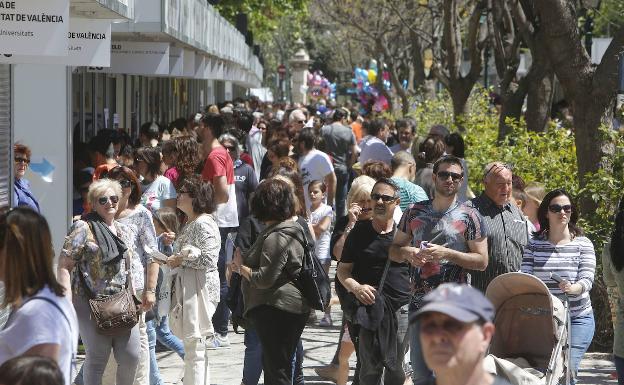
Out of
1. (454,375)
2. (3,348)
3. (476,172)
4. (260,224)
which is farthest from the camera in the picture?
(476,172)

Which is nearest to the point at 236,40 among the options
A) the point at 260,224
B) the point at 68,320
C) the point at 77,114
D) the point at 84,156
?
the point at 77,114

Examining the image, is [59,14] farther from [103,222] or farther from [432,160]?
[432,160]

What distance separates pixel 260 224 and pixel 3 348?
14.1ft

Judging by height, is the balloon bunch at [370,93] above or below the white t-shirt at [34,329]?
above

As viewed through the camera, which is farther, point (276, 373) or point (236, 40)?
point (236, 40)

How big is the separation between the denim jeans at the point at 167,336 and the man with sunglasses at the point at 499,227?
110 inches

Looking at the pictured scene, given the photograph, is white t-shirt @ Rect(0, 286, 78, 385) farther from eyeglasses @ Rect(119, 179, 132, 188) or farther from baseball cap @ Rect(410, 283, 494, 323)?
eyeglasses @ Rect(119, 179, 132, 188)

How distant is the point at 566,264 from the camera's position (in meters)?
8.14

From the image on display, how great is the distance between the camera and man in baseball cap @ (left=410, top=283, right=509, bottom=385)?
3.88 m

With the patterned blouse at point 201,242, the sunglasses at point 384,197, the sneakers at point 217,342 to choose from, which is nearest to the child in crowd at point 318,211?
the sneakers at point 217,342

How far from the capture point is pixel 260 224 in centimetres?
902

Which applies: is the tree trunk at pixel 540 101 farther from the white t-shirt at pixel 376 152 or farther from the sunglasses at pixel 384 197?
the sunglasses at pixel 384 197

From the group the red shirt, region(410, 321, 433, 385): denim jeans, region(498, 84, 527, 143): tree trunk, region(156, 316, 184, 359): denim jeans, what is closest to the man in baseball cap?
region(410, 321, 433, 385): denim jeans

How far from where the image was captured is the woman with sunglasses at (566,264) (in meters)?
8.09
